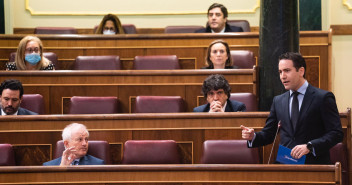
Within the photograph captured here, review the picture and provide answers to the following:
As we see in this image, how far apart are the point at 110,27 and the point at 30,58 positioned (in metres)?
0.57

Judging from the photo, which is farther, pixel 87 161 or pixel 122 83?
pixel 122 83

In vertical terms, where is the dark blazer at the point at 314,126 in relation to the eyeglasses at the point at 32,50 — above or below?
below

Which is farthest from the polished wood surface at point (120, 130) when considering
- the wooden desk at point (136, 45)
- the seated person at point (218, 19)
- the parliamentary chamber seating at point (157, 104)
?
the seated person at point (218, 19)

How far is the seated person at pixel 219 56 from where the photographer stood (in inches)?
87.0

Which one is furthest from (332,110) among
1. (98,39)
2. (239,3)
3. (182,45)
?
(239,3)

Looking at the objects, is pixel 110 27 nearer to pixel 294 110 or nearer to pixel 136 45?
pixel 136 45

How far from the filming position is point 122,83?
6.92ft

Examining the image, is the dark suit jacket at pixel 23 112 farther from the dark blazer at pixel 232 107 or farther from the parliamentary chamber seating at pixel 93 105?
the dark blazer at pixel 232 107

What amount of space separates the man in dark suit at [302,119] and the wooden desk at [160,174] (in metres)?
0.07

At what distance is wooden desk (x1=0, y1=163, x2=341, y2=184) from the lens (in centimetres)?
133

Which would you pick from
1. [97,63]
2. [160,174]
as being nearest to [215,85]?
[160,174]

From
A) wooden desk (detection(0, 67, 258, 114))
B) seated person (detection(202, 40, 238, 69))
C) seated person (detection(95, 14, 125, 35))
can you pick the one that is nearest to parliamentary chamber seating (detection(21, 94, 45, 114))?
wooden desk (detection(0, 67, 258, 114))

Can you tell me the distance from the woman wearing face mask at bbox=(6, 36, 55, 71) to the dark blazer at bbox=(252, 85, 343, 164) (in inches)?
41.9

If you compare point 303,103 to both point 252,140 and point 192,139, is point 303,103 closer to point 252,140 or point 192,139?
point 252,140
